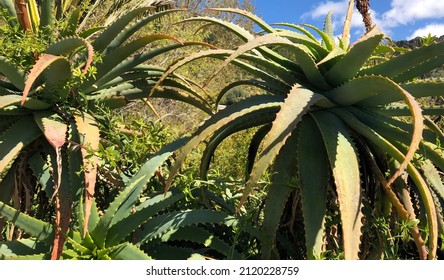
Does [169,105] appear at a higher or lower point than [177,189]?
higher

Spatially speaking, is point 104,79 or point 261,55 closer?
point 261,55

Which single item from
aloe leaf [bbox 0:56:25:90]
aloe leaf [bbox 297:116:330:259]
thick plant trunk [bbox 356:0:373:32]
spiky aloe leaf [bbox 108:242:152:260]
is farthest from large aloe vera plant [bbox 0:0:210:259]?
thick plant trunk [bbox 356:0:373:32]

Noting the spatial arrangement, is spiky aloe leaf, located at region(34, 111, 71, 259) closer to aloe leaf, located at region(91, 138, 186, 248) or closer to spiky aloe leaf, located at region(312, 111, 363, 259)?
aloe leaf, located at region(91, 138, 186, 248)

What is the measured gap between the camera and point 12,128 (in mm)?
2402

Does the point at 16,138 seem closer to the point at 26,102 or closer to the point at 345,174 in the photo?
the point at 26,102

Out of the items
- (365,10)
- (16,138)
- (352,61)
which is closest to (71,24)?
(16,138)

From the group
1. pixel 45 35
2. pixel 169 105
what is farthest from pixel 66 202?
pixel 169 105

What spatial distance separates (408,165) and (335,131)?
33 centimetres

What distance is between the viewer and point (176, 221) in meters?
2.18

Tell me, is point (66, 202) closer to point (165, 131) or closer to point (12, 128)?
point (12, 128)

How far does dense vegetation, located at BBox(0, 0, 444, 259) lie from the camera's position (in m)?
2.00
